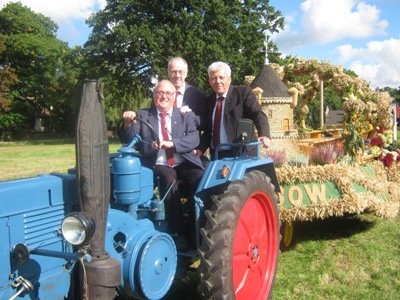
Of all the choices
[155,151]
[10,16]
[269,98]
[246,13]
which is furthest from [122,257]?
[10,16]

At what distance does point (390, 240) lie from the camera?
4684mm

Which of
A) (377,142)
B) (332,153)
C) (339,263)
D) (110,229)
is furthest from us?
(377,142)

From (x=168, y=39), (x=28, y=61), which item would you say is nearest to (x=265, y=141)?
(x=168, y=39)

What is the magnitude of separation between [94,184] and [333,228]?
377cm

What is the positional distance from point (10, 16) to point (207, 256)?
40447mm

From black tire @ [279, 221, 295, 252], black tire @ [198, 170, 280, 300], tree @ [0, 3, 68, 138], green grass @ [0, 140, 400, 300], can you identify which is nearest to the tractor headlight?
black tire @ [198, 170, 280, 300]

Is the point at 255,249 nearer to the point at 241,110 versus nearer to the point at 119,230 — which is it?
the point at 119,230

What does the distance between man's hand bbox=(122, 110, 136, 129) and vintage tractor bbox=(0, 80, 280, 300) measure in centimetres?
23

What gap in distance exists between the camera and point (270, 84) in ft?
25.0

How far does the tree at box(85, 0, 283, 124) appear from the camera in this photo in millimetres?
24188

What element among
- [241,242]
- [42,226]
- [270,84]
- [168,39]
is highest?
[168,39]

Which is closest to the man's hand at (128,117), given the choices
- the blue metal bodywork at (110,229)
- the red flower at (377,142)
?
the blue metal bodywork at (110,229)

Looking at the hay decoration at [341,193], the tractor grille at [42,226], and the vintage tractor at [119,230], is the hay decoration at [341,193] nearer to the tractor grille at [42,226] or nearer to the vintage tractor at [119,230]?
the vintage tractor at [119,230]

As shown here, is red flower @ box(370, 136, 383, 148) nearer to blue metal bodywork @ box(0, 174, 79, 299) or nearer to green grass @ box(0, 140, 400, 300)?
green grass @ box(0, 140, 400, 300)
